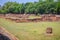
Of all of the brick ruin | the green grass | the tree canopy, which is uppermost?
the tree canopy

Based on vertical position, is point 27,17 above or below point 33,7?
below

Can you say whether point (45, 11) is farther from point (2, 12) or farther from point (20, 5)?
point (2, 12)

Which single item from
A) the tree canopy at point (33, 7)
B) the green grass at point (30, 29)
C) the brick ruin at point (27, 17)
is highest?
the tree canopy at point (33, 7)

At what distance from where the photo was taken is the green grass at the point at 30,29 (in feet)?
10.6

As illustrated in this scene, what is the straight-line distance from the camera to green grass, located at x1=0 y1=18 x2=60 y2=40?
3.23 m

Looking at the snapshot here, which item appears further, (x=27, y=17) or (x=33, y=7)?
(x=27, y=17)

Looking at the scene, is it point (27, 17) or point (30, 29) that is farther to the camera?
point (27, 17)

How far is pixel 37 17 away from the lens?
337cm

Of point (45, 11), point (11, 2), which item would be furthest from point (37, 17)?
point (11, 2)

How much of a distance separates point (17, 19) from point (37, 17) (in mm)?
236

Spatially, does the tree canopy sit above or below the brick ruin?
above

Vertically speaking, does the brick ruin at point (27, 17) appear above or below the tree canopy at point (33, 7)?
below

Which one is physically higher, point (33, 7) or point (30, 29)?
point (33, 7)

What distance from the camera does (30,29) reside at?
3.26 m
